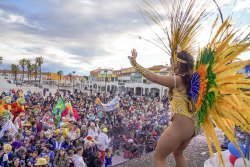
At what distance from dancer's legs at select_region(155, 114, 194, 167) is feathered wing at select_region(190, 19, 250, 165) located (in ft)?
0.50

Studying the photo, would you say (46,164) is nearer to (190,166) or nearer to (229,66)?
(190,166)

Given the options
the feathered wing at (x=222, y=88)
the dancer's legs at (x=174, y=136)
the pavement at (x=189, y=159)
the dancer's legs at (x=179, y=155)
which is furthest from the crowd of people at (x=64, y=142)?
the feathered wing at (x=222, y=88)

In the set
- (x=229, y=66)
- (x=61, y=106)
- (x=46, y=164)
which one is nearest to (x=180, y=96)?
(x=229, y=66)

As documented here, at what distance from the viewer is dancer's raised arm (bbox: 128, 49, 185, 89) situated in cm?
273

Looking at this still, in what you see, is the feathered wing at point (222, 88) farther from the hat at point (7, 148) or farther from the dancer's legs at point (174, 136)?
the hat at point (7, 148)

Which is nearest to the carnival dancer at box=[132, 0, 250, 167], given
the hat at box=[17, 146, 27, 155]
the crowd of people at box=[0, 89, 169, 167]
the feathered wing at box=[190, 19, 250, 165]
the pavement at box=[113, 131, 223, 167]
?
the feathered wing at box=[190, 19, 250, 165]

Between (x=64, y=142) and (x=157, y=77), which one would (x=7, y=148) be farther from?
(x=157, y=77)

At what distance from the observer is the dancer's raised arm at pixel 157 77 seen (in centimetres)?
273

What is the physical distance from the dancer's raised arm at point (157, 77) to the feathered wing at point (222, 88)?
0.17 meters

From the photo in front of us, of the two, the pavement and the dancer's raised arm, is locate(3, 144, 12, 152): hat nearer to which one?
the pavement

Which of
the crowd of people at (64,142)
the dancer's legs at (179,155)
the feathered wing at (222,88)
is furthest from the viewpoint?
the crowd of people at (64,142)

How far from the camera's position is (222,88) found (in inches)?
102

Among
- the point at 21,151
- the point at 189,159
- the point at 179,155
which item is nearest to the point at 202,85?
the point at 179,155

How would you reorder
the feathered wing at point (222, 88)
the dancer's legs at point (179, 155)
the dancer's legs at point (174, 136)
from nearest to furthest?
1. the feathered wing at point (222, 88)
2. the dancer's legs at point (174, 136)
3. the dancer's legs at point (179, 155)
